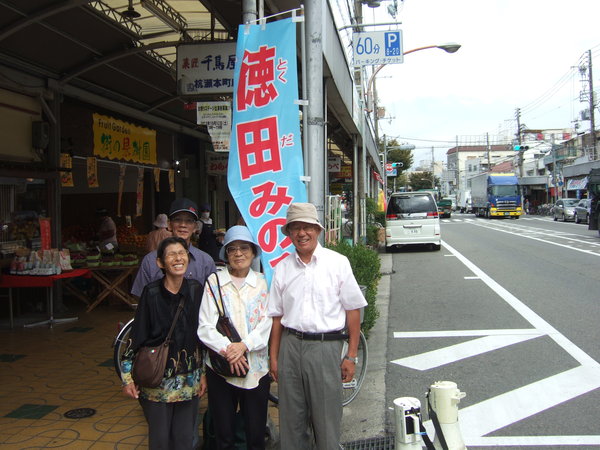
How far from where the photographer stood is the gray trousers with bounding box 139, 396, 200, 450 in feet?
9.77

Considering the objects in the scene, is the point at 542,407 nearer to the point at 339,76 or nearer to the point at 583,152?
the point at 339,76

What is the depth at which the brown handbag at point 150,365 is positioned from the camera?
112 inches

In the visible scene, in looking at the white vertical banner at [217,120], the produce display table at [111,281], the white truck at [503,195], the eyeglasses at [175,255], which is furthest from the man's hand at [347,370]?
the white truck at [503,195]

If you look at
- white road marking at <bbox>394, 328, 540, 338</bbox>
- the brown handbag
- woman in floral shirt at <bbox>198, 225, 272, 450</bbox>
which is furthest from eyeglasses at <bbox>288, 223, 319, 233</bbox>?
white road marking at <bbox>394, 328, 540, 338</bbox>

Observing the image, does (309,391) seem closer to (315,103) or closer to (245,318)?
(245,318)

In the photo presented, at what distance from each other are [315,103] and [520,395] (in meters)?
3.32

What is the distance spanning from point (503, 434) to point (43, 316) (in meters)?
6.94

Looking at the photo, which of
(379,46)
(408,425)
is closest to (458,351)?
(408,425)

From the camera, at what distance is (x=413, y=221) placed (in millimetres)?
17719

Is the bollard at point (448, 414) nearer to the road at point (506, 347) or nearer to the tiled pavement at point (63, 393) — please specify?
the road at point (506, 347)

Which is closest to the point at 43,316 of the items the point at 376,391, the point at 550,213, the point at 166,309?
the point at 376,391

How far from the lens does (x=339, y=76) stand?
7.88m

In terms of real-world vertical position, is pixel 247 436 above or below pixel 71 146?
below

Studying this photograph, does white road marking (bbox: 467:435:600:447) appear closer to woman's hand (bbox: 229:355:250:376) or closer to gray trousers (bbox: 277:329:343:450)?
gray trousers (bbox: 277:329:343:450)
